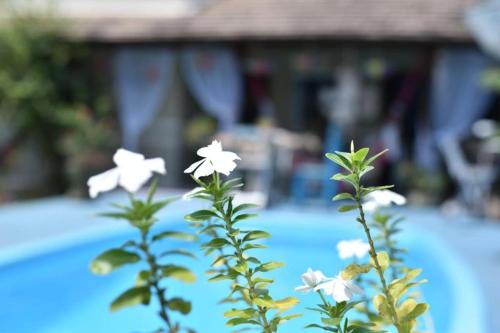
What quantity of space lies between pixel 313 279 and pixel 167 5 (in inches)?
415

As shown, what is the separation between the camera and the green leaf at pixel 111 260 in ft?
5.41

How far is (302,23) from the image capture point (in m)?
10.1

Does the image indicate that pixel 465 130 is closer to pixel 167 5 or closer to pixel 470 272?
pixel 470 272

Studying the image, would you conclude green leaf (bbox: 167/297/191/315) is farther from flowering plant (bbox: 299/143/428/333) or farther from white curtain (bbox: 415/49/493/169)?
white curtain (bbox: 415/49/493/169)

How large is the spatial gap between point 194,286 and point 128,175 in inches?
170

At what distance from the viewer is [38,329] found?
4.91m

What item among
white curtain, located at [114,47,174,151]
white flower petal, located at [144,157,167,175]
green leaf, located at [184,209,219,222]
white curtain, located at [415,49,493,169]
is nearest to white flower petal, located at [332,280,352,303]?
green leaf, located at [184,209,219,222]

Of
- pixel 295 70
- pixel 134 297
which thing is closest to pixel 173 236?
pixel 134 297

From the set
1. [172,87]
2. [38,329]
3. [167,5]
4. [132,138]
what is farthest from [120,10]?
[38,329]

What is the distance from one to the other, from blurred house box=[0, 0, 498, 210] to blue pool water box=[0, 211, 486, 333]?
7.65ft

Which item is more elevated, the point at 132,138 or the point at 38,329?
the point at 132,138

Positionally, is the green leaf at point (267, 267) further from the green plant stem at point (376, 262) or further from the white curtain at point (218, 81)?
the white curtain at point (218, 81)

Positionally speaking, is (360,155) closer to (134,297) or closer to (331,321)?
(331,321)

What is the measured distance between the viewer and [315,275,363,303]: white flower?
143 cm
